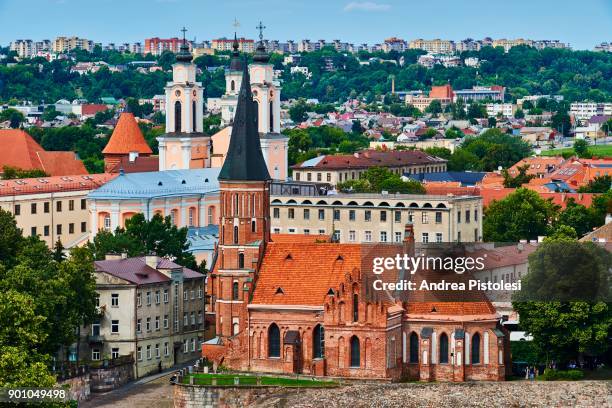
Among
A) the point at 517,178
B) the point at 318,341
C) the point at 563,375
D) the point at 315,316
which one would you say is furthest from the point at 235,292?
the point at 517,178

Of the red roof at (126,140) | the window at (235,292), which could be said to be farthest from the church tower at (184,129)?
the window at (235,292)

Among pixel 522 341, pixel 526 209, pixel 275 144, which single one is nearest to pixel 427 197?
pixel 526 209

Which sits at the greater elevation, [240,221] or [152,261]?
[240,221]

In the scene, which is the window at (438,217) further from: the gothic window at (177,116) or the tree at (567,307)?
the tree at (567,307)

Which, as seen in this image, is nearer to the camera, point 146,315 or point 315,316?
point 315,316

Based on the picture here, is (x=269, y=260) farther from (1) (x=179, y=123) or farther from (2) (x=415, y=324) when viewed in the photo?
(1) (x=179, y=123)

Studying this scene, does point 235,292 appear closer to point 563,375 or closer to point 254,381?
point 254,381

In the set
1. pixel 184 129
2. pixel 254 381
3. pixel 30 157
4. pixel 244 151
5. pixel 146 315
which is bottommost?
pixel 254 381
